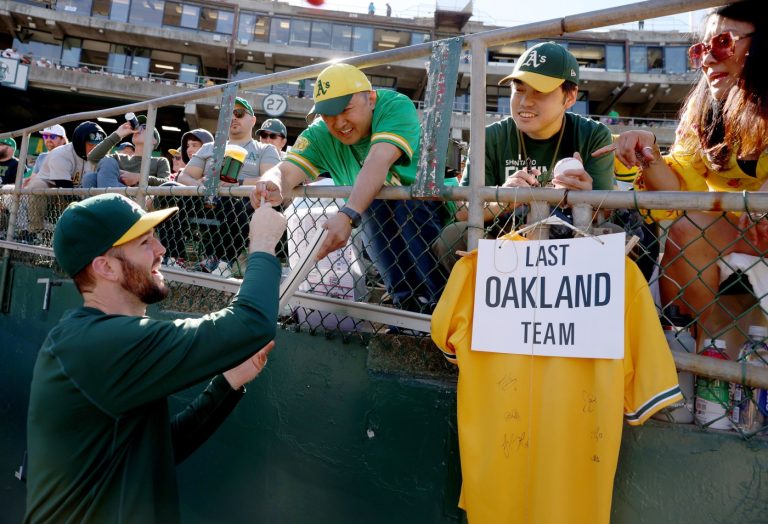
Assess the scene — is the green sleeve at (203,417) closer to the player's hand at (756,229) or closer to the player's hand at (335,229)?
the player's hand at (335,229)

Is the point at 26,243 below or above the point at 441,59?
below

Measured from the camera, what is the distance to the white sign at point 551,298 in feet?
4.82

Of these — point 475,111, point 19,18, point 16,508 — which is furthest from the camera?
point 19,18

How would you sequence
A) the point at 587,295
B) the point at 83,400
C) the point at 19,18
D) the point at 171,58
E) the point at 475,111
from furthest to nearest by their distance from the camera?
the point at 171,58
the point at 19,18
the point at 475,111
the point at 83,400
the point at 587,295

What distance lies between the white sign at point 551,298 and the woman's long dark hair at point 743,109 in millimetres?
833

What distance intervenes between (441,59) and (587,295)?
1.12 metres

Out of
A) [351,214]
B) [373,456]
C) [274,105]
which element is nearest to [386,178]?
[351,214]

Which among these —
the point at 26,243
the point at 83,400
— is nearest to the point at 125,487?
the point at 83,400

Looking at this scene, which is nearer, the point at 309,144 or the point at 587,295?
the point at 587,295

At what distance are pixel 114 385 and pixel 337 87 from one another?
148 centimetres

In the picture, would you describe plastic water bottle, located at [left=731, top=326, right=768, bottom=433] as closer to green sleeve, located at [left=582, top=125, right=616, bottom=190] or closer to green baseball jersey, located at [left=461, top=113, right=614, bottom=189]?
green sleeve, located at [left=582, top=125, right=616, bottom=190]

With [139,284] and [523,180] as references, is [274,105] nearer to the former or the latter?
[139,284]

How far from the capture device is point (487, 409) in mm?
1596

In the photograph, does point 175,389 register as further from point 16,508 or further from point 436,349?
point 16,508
